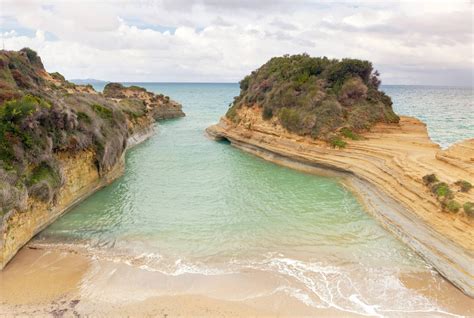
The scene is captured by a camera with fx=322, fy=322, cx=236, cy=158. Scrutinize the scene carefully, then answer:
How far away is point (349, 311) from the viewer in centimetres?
984

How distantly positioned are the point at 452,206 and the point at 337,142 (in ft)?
40.5

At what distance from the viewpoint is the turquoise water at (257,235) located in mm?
11086

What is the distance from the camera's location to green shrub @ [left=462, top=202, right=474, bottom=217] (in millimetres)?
12398

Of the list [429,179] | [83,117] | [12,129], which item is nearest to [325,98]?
[429,179]

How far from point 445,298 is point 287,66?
94.4 ft

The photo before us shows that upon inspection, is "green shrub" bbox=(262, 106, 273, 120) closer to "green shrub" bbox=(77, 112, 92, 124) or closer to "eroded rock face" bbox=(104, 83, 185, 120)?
"green shrub" bbox=(77, 112, 92, 124)

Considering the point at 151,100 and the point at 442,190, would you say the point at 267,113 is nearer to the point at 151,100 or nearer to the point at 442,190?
the point at 442,190

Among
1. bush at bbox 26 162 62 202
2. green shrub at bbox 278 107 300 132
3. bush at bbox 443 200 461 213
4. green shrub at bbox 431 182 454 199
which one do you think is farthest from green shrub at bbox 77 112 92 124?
bush at bbox 443 200 461 213

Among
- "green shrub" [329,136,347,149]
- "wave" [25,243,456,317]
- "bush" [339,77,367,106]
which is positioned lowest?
"wave" [25,243,456,317]

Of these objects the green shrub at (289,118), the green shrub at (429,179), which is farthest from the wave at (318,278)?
the green shrub at (289,118)

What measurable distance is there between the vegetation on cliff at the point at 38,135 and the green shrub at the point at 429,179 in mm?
17614

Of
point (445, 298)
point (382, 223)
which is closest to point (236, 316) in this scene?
point (445, 298)

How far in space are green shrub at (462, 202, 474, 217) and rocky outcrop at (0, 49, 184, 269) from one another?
56.9ft

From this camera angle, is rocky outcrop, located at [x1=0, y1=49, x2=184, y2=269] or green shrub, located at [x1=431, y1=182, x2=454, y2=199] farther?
green shrub, located at [x1=431, y1=182, x2=454, y2=199]
